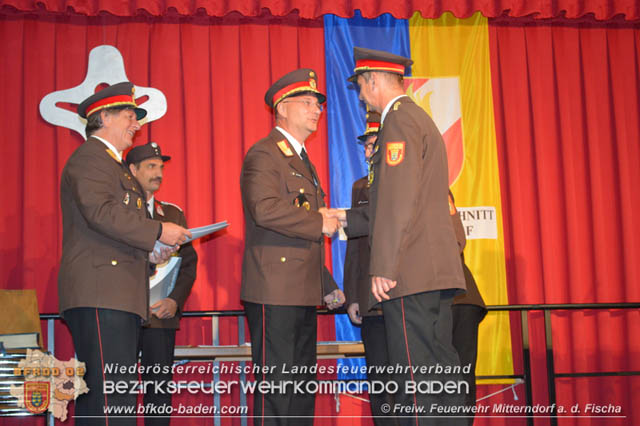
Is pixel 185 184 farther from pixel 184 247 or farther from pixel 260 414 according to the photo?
pixel 260 414

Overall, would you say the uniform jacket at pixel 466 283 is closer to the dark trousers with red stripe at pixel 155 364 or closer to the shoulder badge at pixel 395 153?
the shoulder badge at pixel 395 153

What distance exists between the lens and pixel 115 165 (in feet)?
9.48

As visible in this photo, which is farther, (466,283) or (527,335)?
(527,335)

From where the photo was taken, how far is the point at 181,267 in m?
4.14

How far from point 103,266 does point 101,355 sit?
366 mm

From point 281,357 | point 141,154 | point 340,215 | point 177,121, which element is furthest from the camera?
point 177,121

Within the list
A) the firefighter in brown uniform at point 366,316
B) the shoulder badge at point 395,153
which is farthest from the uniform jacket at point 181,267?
the shoulder badge at point 395,153

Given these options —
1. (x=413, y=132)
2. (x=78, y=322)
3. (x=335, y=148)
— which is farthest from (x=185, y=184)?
(x=413, y=132)

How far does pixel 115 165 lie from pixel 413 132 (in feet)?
4.34

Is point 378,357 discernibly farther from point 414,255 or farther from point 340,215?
point 414,255

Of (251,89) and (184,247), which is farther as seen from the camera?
(251,89)

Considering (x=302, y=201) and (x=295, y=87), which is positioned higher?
(x=295, y=87)

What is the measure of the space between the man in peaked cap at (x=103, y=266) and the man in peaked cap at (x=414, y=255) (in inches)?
38.5

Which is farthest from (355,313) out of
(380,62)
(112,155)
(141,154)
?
(141,154)
